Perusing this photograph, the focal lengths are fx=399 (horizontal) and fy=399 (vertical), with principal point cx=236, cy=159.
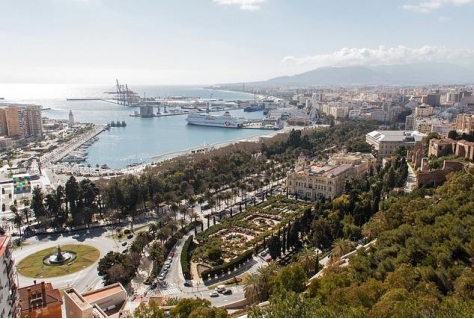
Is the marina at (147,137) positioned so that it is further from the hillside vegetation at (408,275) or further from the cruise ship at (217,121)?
the hillside vegetation at (408,275)

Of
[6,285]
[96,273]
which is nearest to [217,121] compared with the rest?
[96,273]

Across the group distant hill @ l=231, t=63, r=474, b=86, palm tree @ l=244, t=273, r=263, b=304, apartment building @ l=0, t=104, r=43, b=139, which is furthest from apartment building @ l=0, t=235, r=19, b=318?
distant hill @ l=231, t=63, r=474, b=86

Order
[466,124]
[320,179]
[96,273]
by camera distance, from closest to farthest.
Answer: [96,273] < [320,179] < [466,124]

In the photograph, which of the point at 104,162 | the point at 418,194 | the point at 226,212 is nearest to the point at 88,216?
the point at 226,212

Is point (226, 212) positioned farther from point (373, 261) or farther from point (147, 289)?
point (373, 261)

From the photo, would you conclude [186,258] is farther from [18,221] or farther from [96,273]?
[18,221]

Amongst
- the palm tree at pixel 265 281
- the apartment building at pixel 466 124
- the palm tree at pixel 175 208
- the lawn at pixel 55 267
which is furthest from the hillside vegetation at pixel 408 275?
the apartment building at pixel 466 124
